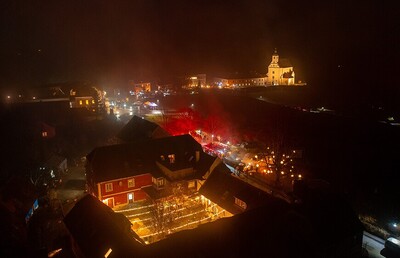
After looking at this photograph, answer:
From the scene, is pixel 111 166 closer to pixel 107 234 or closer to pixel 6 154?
pixel 107 234

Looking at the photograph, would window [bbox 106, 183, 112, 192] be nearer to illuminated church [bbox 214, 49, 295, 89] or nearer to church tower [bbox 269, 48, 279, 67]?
illuminated church [bbox 214, 49, 295, 89]

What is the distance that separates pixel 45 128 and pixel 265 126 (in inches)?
1198

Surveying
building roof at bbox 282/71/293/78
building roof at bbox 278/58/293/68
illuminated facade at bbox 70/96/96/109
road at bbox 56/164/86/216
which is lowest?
road at bbox 56/164/86/216

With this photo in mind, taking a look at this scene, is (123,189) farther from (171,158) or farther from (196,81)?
(196,81)

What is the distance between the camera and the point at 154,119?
5103cm

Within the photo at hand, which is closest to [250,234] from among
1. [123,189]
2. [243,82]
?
[123,189]

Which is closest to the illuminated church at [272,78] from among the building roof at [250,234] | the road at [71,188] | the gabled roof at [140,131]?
the gabled roof at [140,131]

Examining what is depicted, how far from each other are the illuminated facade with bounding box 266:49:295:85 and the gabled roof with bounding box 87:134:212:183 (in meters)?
60.4

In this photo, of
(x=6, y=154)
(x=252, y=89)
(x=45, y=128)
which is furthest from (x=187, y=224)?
(x=252, y=89)

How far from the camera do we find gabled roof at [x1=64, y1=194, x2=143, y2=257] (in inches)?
500

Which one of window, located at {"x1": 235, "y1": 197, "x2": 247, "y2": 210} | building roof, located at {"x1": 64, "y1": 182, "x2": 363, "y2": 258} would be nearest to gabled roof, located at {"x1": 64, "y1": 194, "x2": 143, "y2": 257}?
building roof, located at {"x1": 64, "y1": 182, "x2": 363, "y2": 258}

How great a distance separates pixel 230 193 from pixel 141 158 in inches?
325

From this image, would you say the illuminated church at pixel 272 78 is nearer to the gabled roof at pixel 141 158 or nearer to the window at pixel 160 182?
the gabled roof at pixel 141 158

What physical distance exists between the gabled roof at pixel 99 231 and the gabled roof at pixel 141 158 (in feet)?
19.1
